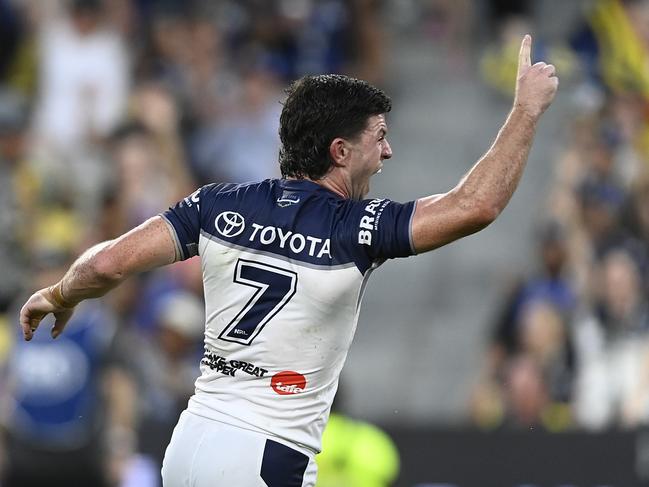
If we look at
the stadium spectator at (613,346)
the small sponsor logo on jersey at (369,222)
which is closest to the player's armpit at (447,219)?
the small sponsor logo on jersey at (369,222)

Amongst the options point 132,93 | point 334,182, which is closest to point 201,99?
point 132,93

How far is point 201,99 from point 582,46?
361cm

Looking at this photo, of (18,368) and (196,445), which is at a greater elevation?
(18,368)

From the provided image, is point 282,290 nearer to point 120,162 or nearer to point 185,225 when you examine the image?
point 185,225

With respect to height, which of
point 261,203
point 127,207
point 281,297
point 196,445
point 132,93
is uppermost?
point 132,93

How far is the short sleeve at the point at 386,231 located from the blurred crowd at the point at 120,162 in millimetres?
4919

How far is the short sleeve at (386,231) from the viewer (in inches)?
172

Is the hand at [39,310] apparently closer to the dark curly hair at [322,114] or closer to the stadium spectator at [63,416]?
the dark curly hair at [322,114]

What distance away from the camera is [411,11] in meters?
14.4

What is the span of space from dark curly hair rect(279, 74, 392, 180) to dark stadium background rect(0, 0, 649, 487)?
4.64 metres

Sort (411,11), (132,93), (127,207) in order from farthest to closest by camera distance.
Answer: (411,11)
(132,93)
(127,207)

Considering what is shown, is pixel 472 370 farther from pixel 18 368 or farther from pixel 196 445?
pixel 196 445

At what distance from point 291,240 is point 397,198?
839 cm

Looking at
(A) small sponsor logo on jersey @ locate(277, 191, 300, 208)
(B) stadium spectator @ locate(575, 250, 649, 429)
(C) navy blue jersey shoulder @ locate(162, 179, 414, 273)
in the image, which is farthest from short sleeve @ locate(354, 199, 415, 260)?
(B) stadium spectator @ locate(575, 250, 649, 429)
